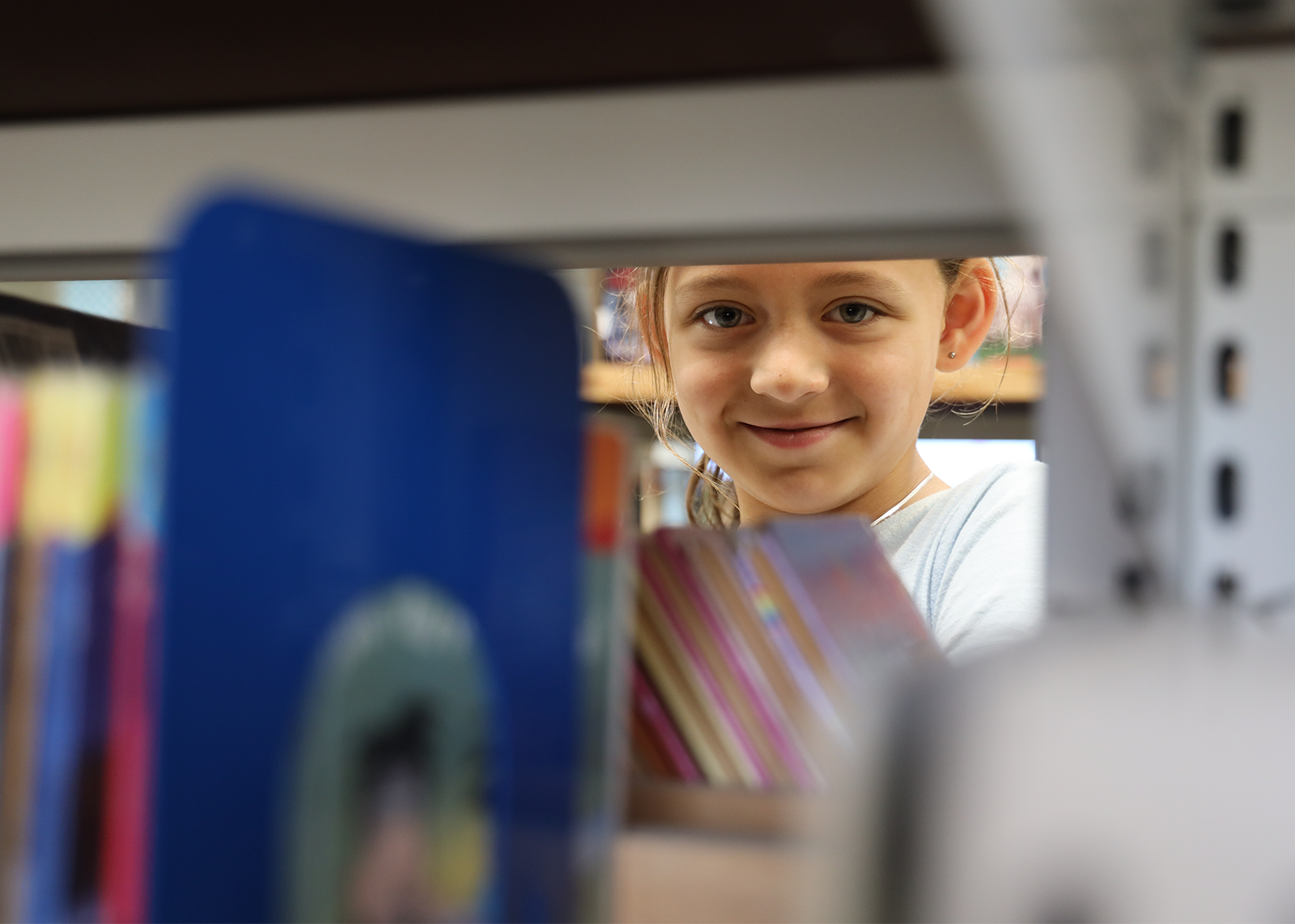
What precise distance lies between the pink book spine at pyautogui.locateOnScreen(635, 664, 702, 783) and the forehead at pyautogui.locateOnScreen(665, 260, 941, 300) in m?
0.56

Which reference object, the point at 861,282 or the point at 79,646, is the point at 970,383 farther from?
the point at 79,646

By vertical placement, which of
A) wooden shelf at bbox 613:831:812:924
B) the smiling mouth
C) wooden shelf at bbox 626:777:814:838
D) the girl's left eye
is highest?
the girl's left eye

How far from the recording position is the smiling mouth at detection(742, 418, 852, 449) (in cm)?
117

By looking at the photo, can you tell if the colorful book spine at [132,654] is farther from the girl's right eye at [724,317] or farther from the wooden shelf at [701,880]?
the girl's right eye at [724,317]

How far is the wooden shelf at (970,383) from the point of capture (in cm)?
192

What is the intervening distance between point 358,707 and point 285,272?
144mm

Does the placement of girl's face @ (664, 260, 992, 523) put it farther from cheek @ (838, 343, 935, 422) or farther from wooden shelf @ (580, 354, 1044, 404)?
wooden shelf @ (580, 354, 1044, 404)

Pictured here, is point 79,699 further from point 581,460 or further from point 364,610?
point 581,460

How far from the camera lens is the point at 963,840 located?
308mm

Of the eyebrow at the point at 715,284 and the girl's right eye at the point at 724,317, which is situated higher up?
the eyebrow at the point at 715,284

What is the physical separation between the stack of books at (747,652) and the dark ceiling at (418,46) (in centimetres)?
24

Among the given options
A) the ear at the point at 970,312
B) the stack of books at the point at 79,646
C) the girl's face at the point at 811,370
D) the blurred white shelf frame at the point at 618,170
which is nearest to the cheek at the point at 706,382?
the girl's face at the point at 811,370

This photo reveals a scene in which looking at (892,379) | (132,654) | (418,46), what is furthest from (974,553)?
(132,654)

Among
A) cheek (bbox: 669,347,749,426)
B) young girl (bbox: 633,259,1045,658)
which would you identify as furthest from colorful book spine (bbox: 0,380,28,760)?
cheek (bbox: 669,347,749,426)
